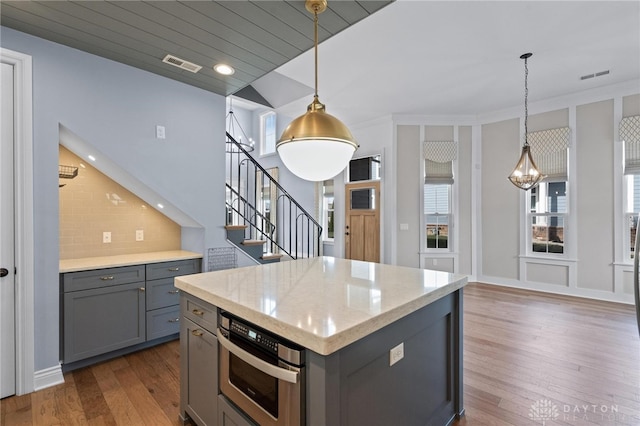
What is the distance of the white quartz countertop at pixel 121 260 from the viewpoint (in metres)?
2.66

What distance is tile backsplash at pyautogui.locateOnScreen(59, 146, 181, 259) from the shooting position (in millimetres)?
3016

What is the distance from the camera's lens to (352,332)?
45.9 inches

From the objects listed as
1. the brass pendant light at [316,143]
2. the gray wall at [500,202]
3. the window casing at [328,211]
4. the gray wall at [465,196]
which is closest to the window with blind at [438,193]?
the gray wall at [465,196]

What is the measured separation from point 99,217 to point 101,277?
78cm

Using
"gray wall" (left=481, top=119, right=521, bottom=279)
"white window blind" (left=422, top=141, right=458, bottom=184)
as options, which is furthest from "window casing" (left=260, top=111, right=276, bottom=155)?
"gray wall" (left=481, top=119, right=521, bottom=279)

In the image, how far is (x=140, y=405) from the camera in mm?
2197

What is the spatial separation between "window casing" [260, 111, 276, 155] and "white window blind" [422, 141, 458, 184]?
424cm

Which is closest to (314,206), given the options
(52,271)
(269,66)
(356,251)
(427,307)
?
(356,251)

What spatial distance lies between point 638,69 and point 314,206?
5.78 m

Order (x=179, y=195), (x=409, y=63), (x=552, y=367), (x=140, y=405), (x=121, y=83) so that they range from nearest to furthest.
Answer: (x=140, y=405)
(x=552, y=367)
(x=121, y=83)
(x=179, y=195)
(x=409, y=63)

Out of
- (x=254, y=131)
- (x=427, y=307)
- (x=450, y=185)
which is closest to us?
(x=427, y=307)

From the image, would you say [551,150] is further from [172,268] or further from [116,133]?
→ [116,133]

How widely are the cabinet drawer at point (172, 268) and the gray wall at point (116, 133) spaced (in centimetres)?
21

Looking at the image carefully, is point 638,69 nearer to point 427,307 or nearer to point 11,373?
point 427,307
